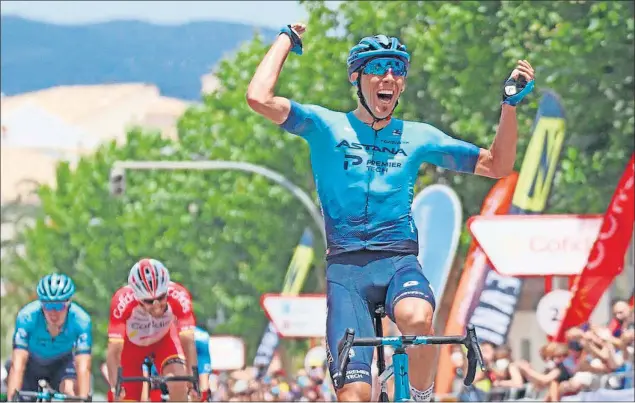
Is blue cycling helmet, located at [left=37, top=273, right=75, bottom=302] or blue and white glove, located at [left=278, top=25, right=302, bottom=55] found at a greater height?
blue and white glove, located at [left=278, top=25, right=302, bottom=55]

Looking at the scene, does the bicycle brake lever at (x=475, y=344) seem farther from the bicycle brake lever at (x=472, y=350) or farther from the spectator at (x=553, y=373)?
the spectator at (x=553, y=373)

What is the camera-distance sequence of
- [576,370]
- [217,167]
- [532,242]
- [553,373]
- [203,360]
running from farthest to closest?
[217,167] → [532,242] → [553,373] → [576,370] → [203,360]

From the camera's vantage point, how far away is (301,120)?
1067 cm

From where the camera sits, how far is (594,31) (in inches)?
1318

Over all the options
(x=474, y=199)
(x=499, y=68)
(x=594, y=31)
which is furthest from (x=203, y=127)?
(x=594, y=31)

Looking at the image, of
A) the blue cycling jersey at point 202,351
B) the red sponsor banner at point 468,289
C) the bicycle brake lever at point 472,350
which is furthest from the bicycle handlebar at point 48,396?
the red sponsor banner at point 468,289

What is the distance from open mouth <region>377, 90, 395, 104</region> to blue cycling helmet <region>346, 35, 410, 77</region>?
181 mm

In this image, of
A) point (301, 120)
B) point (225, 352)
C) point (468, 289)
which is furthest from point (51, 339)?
point (225, 352)

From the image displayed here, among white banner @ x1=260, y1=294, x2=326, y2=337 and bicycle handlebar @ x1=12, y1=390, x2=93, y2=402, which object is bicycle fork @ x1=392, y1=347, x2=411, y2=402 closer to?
bicycle handlebar @ x1=12, y1=390, x2=93, y2=402

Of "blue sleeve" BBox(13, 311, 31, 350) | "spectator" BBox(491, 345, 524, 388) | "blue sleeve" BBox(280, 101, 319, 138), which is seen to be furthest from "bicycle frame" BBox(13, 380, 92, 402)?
"spectator" BBox(491, 345, 524, 388)

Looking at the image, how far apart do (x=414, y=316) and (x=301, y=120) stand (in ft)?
4.63

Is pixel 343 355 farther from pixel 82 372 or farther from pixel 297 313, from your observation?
pixel 297 313

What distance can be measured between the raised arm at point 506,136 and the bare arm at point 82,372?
577 cm

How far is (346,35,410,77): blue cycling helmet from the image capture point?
10477 mm
